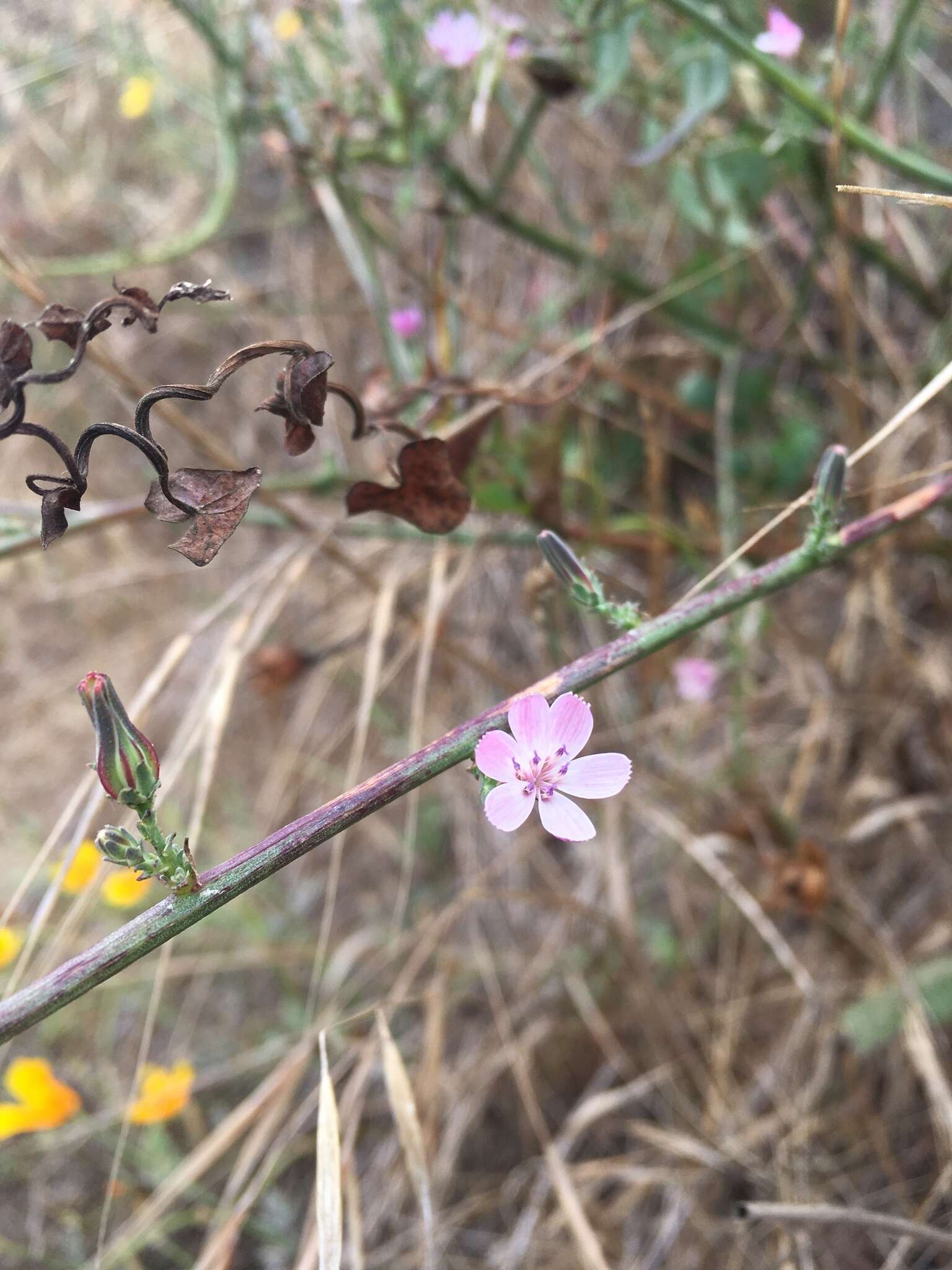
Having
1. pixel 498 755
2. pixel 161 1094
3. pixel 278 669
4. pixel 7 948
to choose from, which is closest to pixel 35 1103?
pixel 161 1094

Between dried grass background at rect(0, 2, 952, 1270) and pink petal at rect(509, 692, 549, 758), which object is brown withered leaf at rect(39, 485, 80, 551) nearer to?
pink petal at rect(509, 692, 549, 758)

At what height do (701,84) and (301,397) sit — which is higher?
(701,84)

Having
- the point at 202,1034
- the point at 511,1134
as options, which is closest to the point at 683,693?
the point at 511,1134

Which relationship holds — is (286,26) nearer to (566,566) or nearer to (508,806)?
(566,566)

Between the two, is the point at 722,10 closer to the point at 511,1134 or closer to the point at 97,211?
the point at 511,1134

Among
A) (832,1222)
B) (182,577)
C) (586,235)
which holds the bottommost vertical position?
(832,1222)
